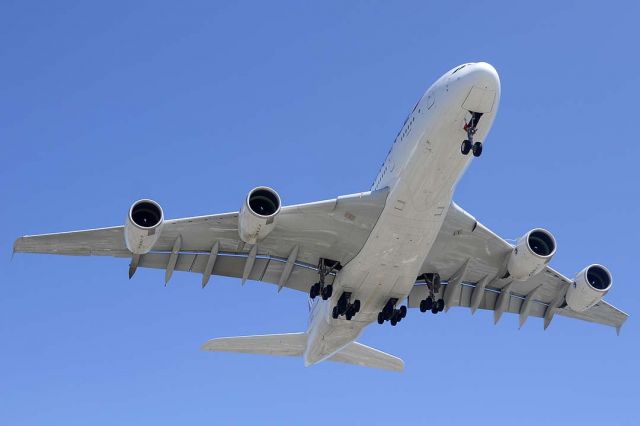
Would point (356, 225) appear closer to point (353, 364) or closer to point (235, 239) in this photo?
point (235, 239)

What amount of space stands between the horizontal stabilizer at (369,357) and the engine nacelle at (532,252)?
725 cm

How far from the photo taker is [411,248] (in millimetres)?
24625

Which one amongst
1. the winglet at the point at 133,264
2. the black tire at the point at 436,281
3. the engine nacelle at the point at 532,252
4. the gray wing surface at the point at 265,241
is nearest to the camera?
the gray wing surface at the point at 265,241

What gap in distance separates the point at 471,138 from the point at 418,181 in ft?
5.87

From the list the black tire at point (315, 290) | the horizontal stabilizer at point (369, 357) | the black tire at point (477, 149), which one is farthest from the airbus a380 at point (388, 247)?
the horizontal stabilizer at point (369, 357)

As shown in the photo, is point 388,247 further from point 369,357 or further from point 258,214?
point 369,357

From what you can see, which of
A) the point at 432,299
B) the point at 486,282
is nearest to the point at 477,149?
the point at 432,299

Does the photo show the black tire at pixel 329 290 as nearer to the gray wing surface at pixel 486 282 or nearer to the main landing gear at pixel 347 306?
the main landing gear at pixel 347 306

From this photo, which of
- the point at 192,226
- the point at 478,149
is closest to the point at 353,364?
the point at 192,226

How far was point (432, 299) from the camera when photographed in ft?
92.3

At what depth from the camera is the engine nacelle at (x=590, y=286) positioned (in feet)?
91.6

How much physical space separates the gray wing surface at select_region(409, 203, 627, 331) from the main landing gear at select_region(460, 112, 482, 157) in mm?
3470

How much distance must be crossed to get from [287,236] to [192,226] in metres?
2.76

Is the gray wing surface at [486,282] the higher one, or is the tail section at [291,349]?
the gray wing surface at [486,282]
